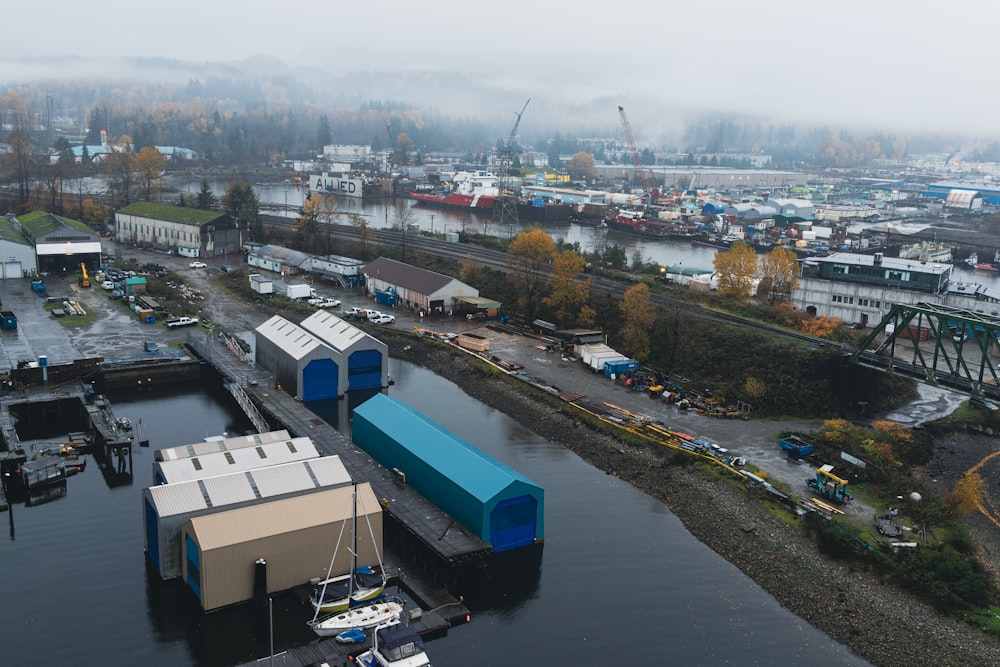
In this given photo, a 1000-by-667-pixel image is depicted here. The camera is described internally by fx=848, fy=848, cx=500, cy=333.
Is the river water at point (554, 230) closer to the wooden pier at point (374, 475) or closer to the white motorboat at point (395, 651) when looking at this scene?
the wooden pier at point (374, 475)

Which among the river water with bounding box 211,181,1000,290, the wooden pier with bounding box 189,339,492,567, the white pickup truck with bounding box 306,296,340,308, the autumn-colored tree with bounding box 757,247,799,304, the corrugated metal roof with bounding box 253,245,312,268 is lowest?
the wooden pier with bounding box 189,339,492,567

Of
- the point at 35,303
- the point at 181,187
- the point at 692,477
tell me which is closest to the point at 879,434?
the point at 692,477

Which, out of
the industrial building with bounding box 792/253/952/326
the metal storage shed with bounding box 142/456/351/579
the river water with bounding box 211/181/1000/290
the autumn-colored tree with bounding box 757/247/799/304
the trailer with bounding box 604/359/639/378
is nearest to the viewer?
the metal storage shed with bounding box 142/456/351/579

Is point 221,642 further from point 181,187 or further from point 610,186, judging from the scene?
point 610,186

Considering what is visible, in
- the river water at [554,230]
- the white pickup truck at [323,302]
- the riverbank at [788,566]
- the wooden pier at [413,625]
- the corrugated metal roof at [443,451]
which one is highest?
the river water at [554,230]

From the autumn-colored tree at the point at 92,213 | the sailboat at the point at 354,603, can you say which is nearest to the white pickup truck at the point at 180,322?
the sailboat at the point at 354,603

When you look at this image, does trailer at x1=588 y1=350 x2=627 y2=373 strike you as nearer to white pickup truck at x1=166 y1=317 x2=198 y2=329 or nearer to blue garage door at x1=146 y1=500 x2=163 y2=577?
white pickup truck at x1=166 y1=317 x2=198 y2=329

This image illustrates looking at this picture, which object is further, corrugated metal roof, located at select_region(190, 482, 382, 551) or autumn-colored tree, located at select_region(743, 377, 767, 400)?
autumn-colored tree, located at select_region(743, 377, 767, 400)

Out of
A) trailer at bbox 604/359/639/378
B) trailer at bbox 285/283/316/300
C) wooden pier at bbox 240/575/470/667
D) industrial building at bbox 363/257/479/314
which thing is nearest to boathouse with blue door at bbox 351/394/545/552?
wooden pier at bbox 240/575/470/667

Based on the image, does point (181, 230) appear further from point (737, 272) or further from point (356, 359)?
point (737, 272)

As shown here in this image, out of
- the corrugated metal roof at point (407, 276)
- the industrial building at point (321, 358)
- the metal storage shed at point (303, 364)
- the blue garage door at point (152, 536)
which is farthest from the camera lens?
the corrugated metal roof at point (407, 276)
